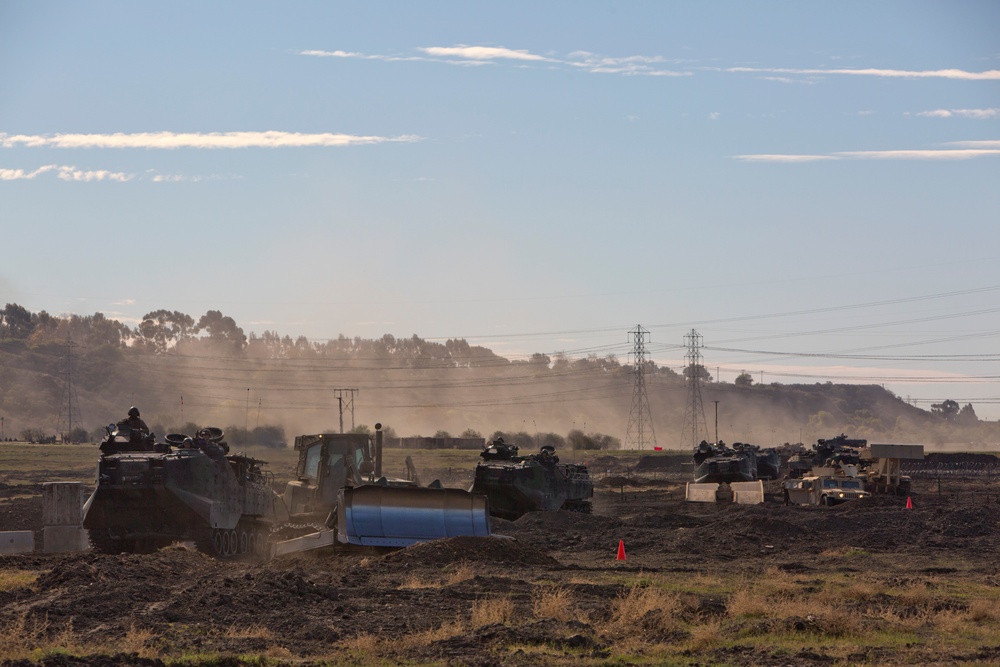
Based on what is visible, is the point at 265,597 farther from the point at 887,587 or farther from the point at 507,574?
the point at 887,587

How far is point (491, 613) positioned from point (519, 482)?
89.9ft

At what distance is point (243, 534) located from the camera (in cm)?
3441

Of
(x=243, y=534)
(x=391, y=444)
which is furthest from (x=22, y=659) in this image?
(x=391, y=444)

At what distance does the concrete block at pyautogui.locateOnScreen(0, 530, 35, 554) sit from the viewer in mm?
33750

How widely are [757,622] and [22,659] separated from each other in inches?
412

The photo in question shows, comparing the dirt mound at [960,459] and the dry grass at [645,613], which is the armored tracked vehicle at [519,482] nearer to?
the dry grass at [645,613]

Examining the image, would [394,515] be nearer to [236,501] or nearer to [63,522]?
[236,501]

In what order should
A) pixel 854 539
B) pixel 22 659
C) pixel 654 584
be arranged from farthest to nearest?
pixel 854 539 < pixel 654 584 < pixel 22 659

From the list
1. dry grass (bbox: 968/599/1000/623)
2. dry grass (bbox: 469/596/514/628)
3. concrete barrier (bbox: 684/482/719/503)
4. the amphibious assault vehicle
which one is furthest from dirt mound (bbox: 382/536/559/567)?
concrete barrier (bbox: 684/482/719/503)

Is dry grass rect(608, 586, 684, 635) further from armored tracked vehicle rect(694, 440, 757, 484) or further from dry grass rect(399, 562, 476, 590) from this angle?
armored tracked vehicle rect(694, 440, 757, 484)

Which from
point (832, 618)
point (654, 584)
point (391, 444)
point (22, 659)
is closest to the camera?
point (22, 659)

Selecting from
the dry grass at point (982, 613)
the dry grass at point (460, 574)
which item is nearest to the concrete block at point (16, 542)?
the dry grass at point (460, 574)

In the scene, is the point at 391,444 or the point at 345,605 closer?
the point at 345,605

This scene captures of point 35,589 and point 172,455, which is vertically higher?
point 172,455
